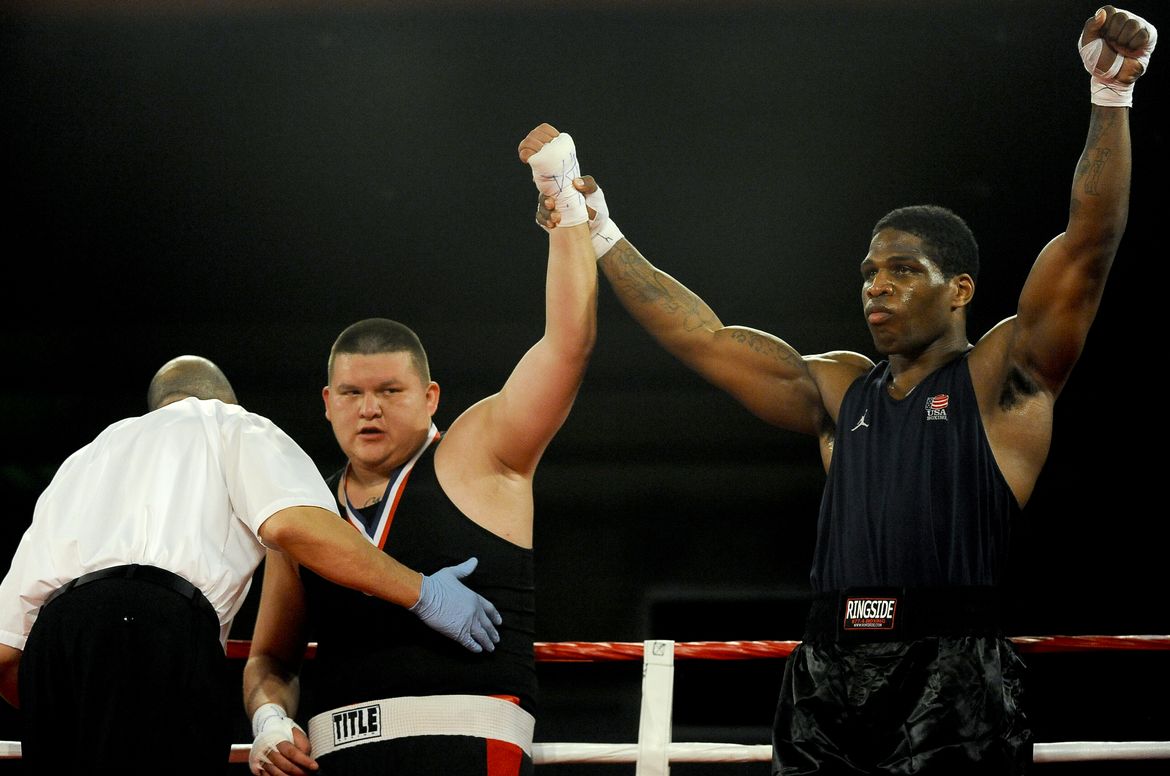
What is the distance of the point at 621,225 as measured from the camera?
6.83 meters

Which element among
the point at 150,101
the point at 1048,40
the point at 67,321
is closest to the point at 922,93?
the point at 1048,40

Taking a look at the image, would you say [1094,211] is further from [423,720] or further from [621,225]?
[621,225]

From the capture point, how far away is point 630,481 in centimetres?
716

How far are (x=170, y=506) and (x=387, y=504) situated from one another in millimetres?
401

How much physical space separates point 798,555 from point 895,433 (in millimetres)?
5063

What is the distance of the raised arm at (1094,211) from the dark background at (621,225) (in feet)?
13.4

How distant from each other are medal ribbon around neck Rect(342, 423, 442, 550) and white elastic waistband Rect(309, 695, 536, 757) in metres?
0.29

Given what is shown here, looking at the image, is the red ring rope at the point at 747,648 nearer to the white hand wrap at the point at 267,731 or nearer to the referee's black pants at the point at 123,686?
the white hand wrap at the point at 267,731

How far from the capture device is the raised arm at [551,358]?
6.90 ft

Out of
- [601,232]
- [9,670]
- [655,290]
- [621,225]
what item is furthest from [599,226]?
[621,225]

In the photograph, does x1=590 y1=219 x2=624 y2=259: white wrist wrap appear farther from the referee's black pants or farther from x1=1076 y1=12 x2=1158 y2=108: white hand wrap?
the referee's black pants

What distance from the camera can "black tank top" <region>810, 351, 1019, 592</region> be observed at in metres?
1.87

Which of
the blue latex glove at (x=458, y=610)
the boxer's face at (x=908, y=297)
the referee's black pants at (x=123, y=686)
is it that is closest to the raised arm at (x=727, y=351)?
the boxer's face at (x=908, y=297)

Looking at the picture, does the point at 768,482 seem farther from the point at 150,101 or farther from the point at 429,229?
the point at 150,101
